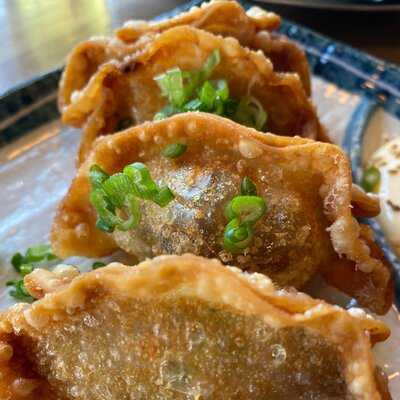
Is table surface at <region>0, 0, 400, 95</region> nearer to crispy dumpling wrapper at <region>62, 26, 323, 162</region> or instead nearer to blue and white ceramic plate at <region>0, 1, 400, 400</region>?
blue and white ceramic plate at <region>0, 1, 400, 400</region>

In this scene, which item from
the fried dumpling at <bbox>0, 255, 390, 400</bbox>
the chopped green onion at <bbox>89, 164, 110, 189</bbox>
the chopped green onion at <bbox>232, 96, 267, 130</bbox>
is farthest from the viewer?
the chopped green onion at <bbox>232, 96, 267, 130</bbox>

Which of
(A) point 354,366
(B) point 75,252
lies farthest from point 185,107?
(A) point 354,366

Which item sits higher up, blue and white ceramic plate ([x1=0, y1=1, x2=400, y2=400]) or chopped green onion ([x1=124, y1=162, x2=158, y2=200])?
chopped green onion ([x1=124, y1=162, x2=158, y2=200])

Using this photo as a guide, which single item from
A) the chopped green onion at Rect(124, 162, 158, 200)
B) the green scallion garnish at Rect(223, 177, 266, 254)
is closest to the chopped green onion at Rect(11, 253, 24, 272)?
the chopped green onion at Rect(124, 162, 158, 200)

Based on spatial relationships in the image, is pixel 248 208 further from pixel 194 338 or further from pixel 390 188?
pixel 390 188

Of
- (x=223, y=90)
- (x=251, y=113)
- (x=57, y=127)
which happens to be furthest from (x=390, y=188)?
(x=57, y=127)

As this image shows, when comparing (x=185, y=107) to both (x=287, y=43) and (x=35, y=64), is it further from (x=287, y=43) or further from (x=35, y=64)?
(x=35, y=64)

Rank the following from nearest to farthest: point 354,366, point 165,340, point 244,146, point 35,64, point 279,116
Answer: point 354,366 → point 165,340 → point 244,146 → point 279,116 → point 35,64
